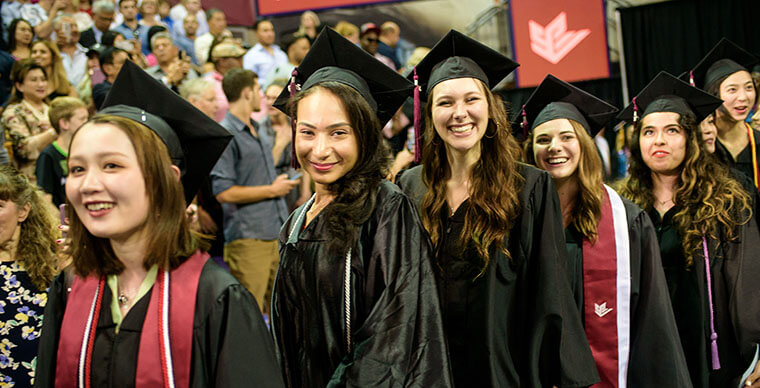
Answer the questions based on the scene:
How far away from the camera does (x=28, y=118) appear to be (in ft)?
17.9

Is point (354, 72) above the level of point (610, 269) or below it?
above

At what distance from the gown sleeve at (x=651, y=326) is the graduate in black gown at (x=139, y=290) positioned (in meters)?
2.04

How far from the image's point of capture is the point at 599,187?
3279 millimetres

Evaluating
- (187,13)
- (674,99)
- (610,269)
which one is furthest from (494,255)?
(187,13)

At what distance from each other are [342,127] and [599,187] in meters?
1.57

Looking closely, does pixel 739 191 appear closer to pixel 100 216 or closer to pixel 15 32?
pixel 100 216

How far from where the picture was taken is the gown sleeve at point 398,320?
2.08m

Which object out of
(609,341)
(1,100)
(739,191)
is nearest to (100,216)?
(609,341)

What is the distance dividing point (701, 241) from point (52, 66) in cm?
588

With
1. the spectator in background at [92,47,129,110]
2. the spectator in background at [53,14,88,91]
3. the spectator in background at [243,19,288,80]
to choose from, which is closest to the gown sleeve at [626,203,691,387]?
the spectator in background at [92,47,129,110]

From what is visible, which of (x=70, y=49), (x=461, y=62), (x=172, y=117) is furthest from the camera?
(x=70, y=49)

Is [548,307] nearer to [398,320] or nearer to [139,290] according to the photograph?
[398,320]

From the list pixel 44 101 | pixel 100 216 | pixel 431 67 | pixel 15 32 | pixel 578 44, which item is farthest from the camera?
pixel 578 44

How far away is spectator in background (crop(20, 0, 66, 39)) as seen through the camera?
25.4 ft
